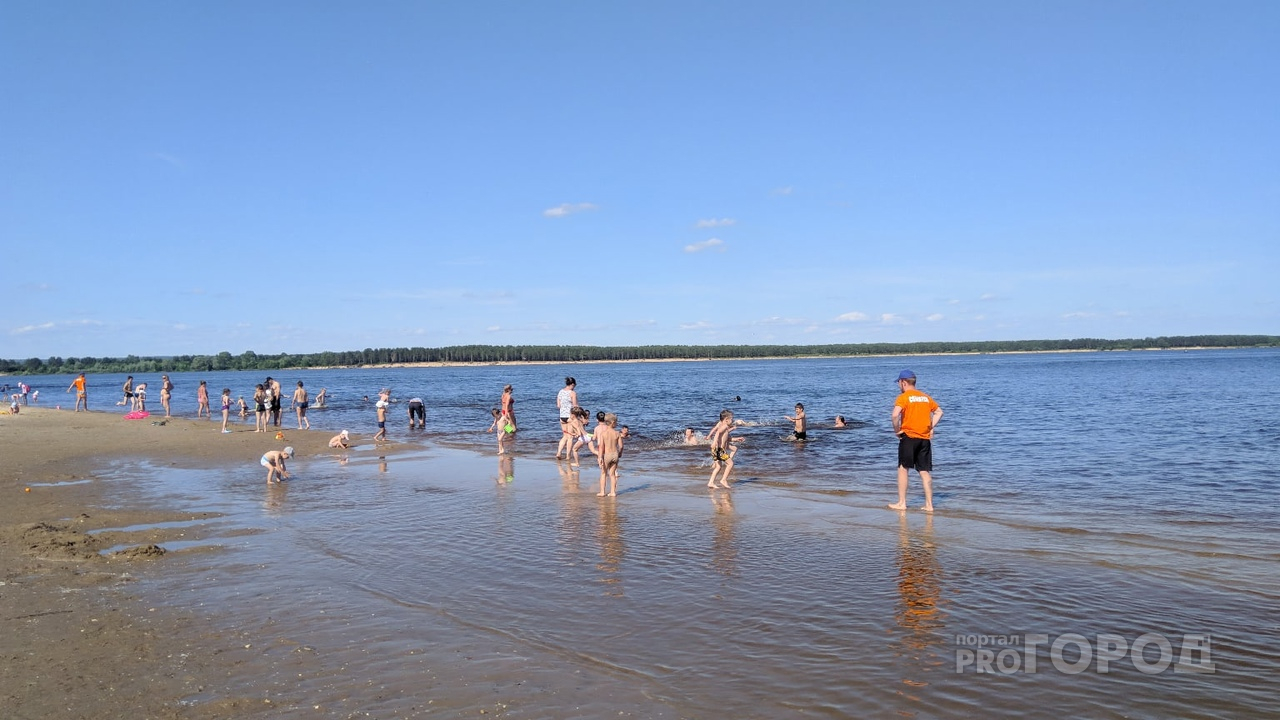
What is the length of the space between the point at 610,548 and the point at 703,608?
105 inches

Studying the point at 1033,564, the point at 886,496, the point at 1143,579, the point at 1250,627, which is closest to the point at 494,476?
the point at 886,496

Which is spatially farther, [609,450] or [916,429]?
[609,450]

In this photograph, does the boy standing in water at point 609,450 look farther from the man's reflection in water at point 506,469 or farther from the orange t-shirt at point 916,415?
the orange t-shirt at point 916,415

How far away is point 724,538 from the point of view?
10.4m

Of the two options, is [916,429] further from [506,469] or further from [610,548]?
[506,469]

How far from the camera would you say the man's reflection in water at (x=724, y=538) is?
890 centimetres

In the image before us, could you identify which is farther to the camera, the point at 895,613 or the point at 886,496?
the point at 886,496

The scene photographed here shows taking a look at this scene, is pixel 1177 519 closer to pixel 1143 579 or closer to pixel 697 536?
pixel 1143 579

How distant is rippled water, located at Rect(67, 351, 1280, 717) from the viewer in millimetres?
5441

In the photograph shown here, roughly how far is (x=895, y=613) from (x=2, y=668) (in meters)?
7.12

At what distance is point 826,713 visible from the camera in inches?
201

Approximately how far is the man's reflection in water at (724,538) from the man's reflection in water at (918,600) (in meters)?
1.85

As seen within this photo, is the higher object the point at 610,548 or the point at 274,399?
the point at 274,399

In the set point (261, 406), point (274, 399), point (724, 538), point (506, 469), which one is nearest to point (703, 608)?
point (724, 538)
